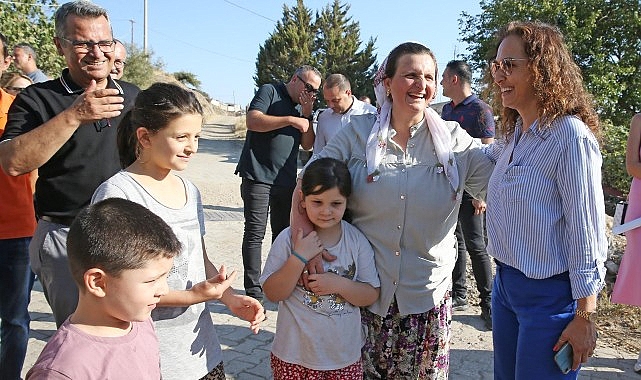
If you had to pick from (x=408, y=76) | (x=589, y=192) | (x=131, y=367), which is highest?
(x=408, y=76)

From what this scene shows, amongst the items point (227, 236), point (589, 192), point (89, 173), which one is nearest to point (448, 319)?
point (589, 192)

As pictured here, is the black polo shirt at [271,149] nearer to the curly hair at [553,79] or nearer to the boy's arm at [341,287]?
the boy's arm at [341,287]

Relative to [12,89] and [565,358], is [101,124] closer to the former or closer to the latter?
[565,358]

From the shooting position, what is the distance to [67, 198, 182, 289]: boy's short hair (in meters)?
1.54

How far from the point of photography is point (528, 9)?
62.9 ft

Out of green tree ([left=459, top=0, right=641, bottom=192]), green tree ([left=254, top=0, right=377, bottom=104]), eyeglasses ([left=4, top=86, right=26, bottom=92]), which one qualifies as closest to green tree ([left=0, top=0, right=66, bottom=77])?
eyeglasses ([left=4, top=86, right=26, bottom=92])

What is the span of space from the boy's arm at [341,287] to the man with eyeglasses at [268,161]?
8.05 feet

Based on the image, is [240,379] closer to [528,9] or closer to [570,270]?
[570,270]

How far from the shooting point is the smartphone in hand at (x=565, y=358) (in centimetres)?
199

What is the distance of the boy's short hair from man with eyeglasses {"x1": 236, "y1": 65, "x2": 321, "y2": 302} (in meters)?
3.08

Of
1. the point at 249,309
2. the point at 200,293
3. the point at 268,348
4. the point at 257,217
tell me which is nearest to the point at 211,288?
the point at 200,293

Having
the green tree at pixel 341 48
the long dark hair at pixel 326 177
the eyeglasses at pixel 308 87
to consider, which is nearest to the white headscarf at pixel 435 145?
the long dark hair at pixel 326 177

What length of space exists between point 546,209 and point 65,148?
2082 mm

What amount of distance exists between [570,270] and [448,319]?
2.51 feet
